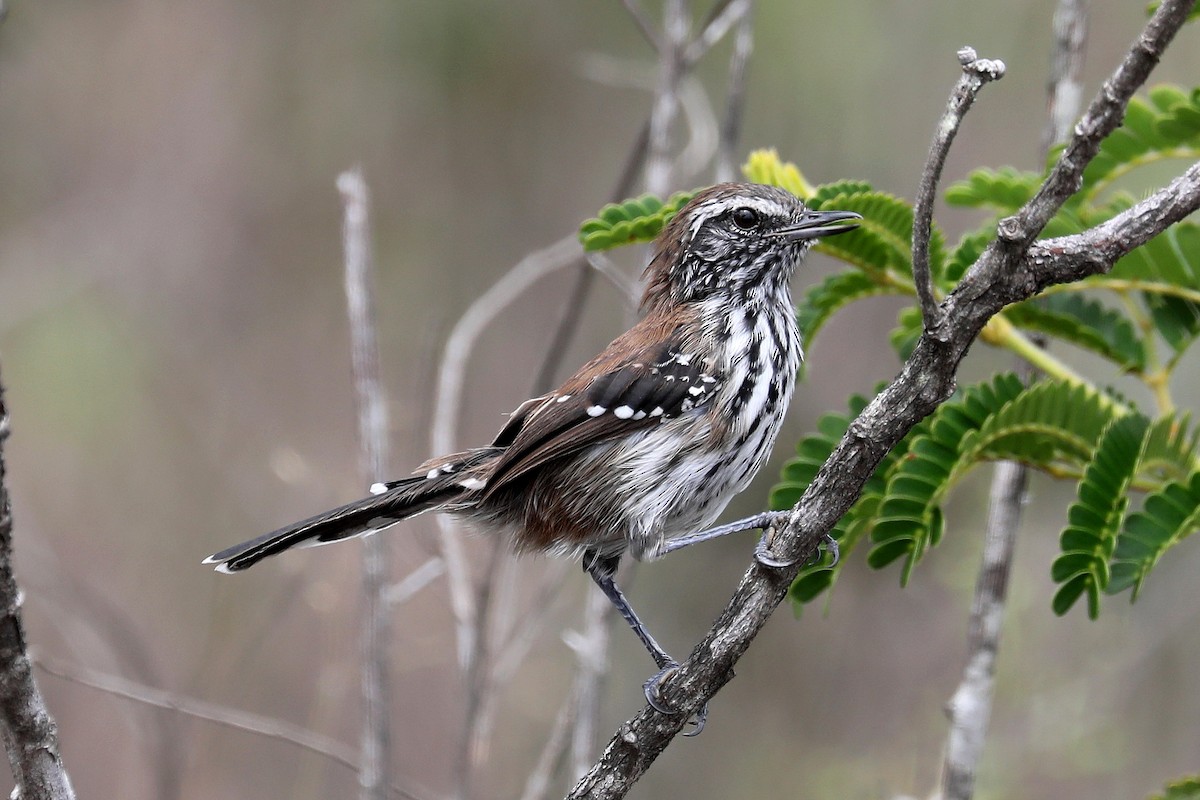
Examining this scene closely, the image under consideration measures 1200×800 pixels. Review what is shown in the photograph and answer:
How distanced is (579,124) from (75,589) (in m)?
5.87

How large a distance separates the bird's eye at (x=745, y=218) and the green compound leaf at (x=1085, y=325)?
3.05ft

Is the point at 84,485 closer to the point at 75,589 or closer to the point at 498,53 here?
the point at 75,589

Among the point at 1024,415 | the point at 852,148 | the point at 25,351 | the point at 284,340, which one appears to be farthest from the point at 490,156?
the point at 1024,415

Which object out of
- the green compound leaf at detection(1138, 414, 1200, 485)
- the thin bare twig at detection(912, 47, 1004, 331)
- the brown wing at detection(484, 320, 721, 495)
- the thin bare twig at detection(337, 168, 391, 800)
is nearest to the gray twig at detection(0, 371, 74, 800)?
the thin bare twig at detection(337, 168, 391, 800)

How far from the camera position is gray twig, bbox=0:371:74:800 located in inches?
86.6

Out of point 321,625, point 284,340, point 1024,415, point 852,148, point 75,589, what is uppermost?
point 284,340

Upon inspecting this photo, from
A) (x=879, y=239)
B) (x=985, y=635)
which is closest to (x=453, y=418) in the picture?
(x=879, y=239)

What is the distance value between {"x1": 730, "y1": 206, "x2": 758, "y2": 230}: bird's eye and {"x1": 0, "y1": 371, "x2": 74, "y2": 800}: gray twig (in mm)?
2446

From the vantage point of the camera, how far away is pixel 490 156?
991 centimetres

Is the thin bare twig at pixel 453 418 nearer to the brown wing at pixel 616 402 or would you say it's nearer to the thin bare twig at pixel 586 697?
the thin bare twig at pixel 586 697

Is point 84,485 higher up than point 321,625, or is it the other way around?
point 84,485

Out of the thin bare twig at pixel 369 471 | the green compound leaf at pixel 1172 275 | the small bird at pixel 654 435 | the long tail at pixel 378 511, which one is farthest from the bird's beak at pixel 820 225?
the thin bare twig at pixel 369 471

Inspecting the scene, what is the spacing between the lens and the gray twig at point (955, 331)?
2.12m

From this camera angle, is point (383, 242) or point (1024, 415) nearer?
point (1024, 415)
